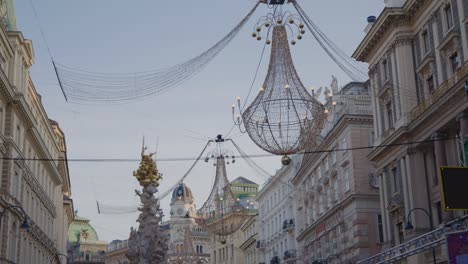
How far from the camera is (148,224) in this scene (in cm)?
4269

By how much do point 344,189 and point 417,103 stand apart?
1597 centimetres

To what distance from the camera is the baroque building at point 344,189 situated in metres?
55.6

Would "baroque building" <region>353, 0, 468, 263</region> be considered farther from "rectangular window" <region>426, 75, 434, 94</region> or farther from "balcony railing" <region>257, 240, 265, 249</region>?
"balcony railing" <region>257, 240, 265, 249</region>

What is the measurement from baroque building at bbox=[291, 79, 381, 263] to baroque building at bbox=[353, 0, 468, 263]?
5.40 meters

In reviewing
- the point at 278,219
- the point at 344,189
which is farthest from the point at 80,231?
the point at 344,189

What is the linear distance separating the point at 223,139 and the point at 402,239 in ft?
53.1

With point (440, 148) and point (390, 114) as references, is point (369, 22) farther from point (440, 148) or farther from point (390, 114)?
point (440, 148)

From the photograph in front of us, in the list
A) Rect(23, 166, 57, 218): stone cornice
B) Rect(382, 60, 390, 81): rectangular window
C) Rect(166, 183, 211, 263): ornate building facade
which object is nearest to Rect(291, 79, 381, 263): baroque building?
Rect(382, 60, 390, 81): rectangular window

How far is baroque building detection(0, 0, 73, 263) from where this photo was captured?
45.5 meters

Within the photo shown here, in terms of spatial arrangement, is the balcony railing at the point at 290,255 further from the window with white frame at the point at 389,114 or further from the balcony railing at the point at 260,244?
the window with white frame at the point at 389,114

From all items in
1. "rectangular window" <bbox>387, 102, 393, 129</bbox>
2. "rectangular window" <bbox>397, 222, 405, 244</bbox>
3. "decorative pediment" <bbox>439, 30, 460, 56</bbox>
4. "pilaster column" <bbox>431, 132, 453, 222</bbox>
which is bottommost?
"rectangular window" <bbox>397, 222, 405, 244</bbox>

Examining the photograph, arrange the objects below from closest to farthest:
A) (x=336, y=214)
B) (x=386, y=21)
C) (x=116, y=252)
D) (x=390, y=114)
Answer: (x=386, y=21) → (x=390, y=114) → (x=336, y=214) → (x=116, y=252)

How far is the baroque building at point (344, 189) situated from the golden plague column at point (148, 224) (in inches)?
554

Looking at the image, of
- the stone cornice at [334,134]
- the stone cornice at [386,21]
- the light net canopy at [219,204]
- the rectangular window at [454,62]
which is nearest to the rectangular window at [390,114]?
the stone cornice at [386,21]
